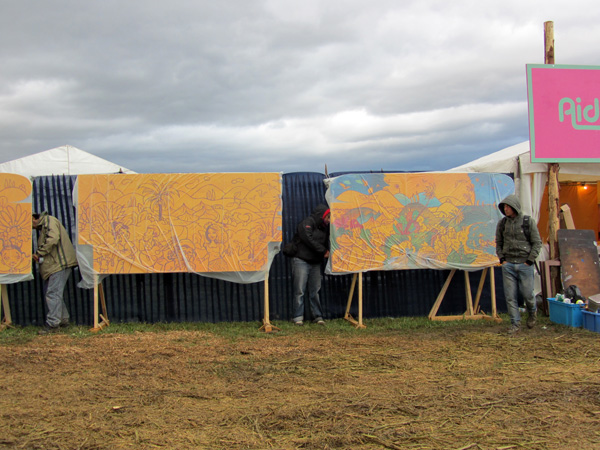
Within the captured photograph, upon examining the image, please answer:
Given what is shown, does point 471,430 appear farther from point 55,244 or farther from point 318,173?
point 55,244

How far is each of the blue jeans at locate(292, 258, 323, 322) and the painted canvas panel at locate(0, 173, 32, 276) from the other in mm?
4198

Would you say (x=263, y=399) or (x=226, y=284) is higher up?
(x=226, y=284)

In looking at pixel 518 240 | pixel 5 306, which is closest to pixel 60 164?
pixel 5 306

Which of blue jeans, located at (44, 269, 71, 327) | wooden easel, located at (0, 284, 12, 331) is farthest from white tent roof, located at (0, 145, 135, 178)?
blue jeans, located at (44, 269, 71, 327)

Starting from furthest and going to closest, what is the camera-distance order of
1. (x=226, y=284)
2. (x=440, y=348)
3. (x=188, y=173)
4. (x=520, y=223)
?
(x=226, y=284) < (x=188, y=173) < (x=520, y=223) < (x=440, y=348)

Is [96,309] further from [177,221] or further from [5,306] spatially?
[177,221]

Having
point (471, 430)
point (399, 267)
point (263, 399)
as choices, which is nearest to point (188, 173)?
point (399, 267)

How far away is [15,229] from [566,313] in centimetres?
872

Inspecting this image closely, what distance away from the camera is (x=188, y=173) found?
24.8 feet

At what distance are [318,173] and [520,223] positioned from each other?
3.32 meters

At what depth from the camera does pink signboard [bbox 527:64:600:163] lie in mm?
8180

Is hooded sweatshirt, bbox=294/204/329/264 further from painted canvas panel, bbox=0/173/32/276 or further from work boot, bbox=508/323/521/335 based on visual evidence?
painted canvas panel, bbox=0/173/32/276

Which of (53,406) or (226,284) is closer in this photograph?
(53,406)

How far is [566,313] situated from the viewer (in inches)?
293
